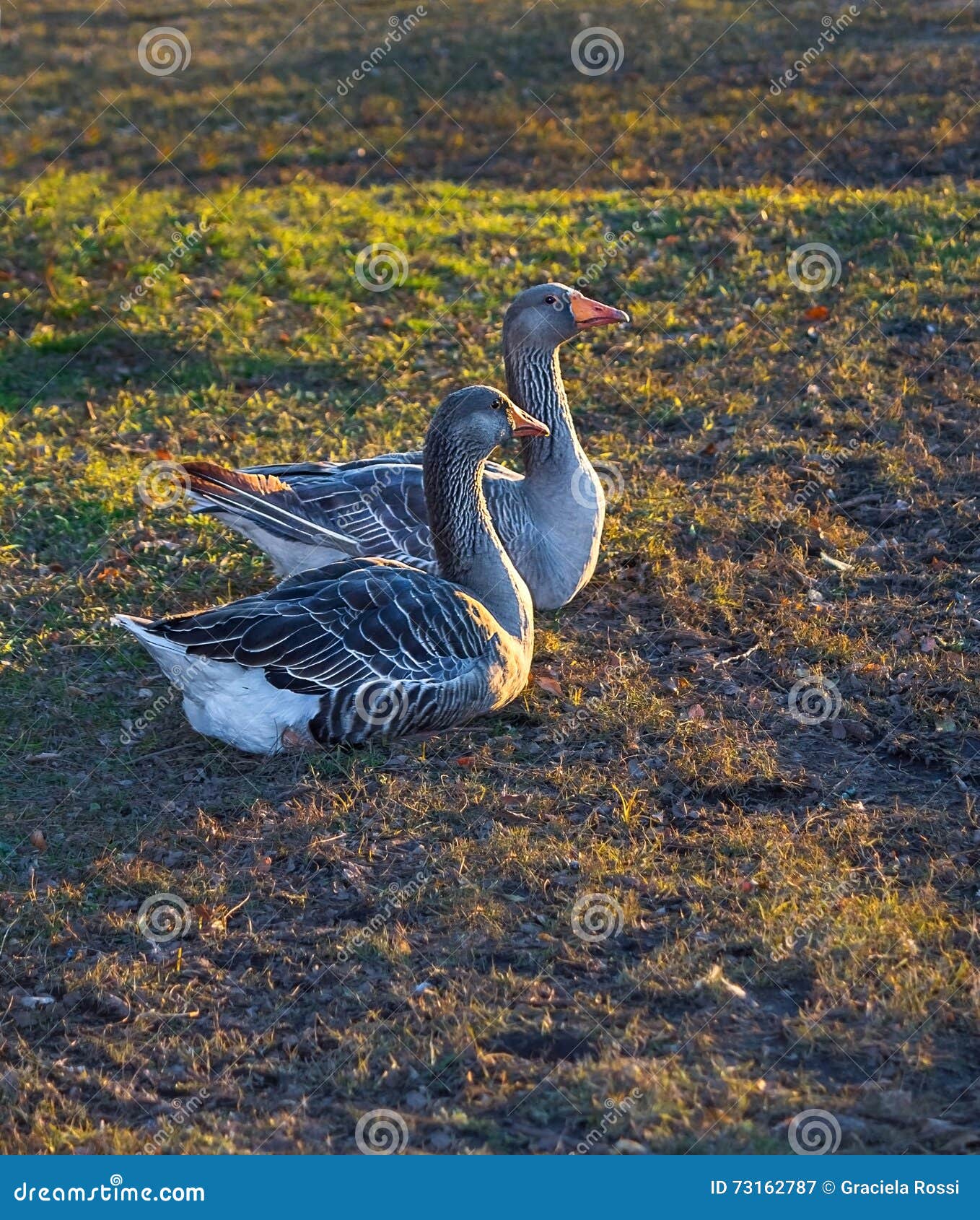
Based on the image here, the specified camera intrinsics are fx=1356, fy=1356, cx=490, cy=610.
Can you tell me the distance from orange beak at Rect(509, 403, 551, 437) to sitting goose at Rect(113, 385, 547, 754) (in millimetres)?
872

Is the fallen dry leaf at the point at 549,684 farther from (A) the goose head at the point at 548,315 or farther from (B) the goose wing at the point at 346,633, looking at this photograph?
(A) the goose head at the point at 548,315

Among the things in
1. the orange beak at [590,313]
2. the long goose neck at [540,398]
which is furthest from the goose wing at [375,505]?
the orange beak at [590,313]

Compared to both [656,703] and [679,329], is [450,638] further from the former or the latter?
[679,329]

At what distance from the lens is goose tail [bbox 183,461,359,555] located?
6.35 meters

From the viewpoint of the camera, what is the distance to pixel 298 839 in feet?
18.0

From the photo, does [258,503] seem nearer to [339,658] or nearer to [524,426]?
[339,658]

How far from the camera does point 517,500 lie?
23.8 feet

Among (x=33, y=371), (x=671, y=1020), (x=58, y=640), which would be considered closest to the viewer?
(x=671, y=1020)

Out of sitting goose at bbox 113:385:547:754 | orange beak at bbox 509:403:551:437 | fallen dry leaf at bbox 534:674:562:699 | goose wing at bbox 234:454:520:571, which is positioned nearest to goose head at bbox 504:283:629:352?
goose wing at bbox 234:454:520:571

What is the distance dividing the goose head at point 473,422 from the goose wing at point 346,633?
0.71m

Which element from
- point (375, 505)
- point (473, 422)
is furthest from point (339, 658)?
point (375, 505)

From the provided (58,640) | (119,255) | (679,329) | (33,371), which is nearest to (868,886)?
(58,640)

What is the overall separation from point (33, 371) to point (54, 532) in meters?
2.92

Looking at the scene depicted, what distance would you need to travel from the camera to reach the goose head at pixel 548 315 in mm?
7562
